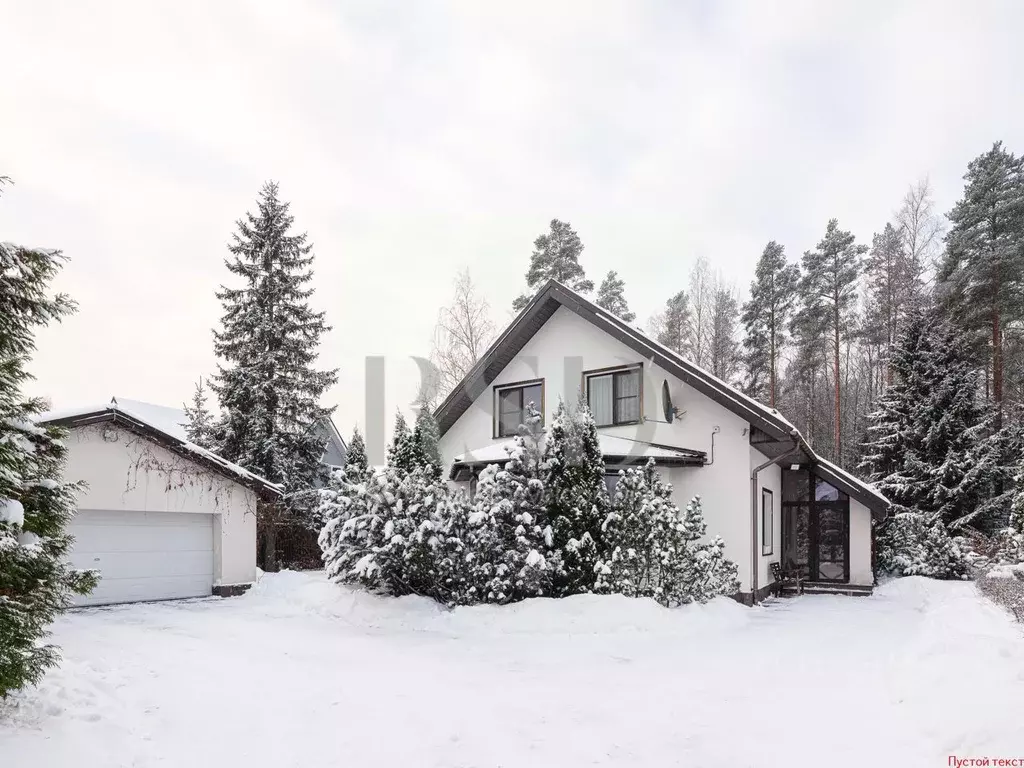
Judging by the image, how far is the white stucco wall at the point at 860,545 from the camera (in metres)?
16.2

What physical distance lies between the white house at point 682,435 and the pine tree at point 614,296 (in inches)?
704

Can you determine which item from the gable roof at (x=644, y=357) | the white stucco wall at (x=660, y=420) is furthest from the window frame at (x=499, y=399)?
the gable roof at (x=644, y=357)

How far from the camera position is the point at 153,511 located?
12500 millimetres

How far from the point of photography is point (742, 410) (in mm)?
13133

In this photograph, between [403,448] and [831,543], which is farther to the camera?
[403,448]

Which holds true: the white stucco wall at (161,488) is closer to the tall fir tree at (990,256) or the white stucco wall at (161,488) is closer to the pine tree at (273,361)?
the pine tree at (273,361)

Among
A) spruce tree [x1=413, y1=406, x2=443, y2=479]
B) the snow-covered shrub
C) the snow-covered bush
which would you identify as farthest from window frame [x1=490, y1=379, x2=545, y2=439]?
the snow-covered bush

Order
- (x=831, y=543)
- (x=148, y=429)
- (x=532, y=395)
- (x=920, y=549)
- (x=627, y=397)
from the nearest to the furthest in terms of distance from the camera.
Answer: (x=148, y=429)
(x=627, y=397)
(x=532, y=395)
(x=831, y=543)
(x=920, y=549)

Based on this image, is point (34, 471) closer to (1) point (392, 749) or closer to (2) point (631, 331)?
(1) point (392, 749)

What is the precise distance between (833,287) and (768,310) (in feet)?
10.3

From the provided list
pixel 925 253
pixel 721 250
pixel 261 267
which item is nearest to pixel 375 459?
pixel 261 267

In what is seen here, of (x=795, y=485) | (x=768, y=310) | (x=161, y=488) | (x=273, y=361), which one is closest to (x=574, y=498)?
(x=161, y=488)

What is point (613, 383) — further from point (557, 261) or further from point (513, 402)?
point (557, 261)

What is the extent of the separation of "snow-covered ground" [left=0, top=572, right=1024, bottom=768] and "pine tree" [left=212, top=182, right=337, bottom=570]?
27.9ft
